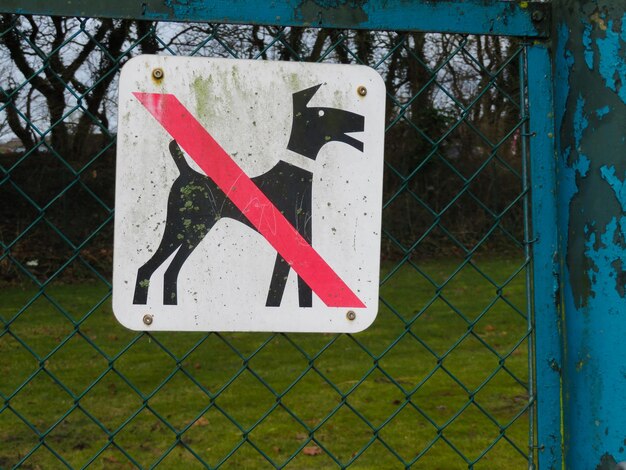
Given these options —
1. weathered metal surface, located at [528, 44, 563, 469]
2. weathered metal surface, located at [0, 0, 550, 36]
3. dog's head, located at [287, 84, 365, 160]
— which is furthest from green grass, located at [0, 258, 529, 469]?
weathered metal surface, located at [0, 0, 550, 36]

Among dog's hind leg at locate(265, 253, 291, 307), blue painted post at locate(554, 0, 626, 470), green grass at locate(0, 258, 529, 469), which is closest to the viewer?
blue painted post at locate(554, 0, 626, 470)

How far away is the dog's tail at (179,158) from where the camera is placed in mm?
1617

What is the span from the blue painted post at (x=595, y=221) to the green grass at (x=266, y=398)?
1454 millimetres

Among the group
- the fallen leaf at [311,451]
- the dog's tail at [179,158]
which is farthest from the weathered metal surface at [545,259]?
the fallen leaf at [311,451]

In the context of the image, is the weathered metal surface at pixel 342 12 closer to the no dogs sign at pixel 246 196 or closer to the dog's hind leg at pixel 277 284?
the no dogs sign at pixel 246 196

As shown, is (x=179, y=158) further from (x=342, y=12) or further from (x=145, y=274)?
(x=342, y=12)

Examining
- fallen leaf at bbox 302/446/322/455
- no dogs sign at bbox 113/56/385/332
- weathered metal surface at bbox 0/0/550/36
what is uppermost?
weathered metal surface at bbox 0/0/550/36

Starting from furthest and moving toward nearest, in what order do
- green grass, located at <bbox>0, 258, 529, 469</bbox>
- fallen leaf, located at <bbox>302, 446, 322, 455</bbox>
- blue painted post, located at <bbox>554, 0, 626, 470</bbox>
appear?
fallen leaf, located at <bbox>302, 446, 322, 455</bbox> < green grass, located at <bbox>0, 258, 529, 469</bbox> < blue painted post, located at <bbox>554, 0, 626, 470</bbox>

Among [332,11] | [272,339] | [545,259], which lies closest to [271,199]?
[332,11]

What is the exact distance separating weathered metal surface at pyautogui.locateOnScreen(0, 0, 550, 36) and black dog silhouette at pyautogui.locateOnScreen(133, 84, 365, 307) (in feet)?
0.53

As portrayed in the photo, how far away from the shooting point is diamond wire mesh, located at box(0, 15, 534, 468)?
1899 millimetres

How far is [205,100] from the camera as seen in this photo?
1.62m

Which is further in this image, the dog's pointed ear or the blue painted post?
the dog's pointed ear

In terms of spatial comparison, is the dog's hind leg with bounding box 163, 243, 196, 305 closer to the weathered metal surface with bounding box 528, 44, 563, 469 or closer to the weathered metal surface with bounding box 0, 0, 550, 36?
the weathered metal surface with bounding box 0, 0, 550, 36
